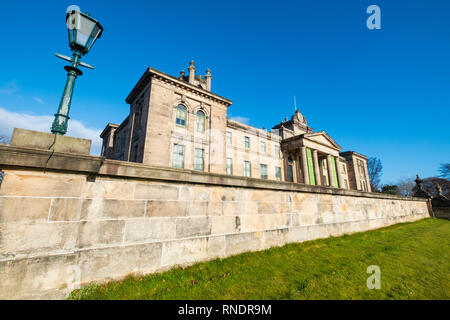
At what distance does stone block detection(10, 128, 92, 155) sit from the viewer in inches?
108

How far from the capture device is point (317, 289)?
3125 mm

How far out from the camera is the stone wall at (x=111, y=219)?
2.53 meters

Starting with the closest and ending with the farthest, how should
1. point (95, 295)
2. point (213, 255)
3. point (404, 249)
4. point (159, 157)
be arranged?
point (95, 295) → point (213, 255) → point (404, 249) → point (159, 157)

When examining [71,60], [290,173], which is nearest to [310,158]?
[290,173]

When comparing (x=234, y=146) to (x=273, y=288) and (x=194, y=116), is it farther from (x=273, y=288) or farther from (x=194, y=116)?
(x=273, y=288)

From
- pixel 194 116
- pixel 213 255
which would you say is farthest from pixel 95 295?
pixel 194 116

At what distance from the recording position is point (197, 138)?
21453mm

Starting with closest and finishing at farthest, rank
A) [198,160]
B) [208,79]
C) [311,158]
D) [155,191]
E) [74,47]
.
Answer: [74,47], [155,191], [198,160], [208,79], [311,158]

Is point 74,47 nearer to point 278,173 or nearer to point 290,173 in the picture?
point 278,173

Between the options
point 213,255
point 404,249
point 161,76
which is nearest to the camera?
point 213,255

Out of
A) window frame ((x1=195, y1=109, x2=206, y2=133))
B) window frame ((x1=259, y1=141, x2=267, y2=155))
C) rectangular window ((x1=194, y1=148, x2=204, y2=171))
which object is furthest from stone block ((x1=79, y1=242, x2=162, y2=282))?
window frame ((x1=259, y1=141, x2=267, y2=155))

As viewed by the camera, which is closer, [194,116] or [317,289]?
[317,289]

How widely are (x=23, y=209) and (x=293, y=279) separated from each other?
452cm
